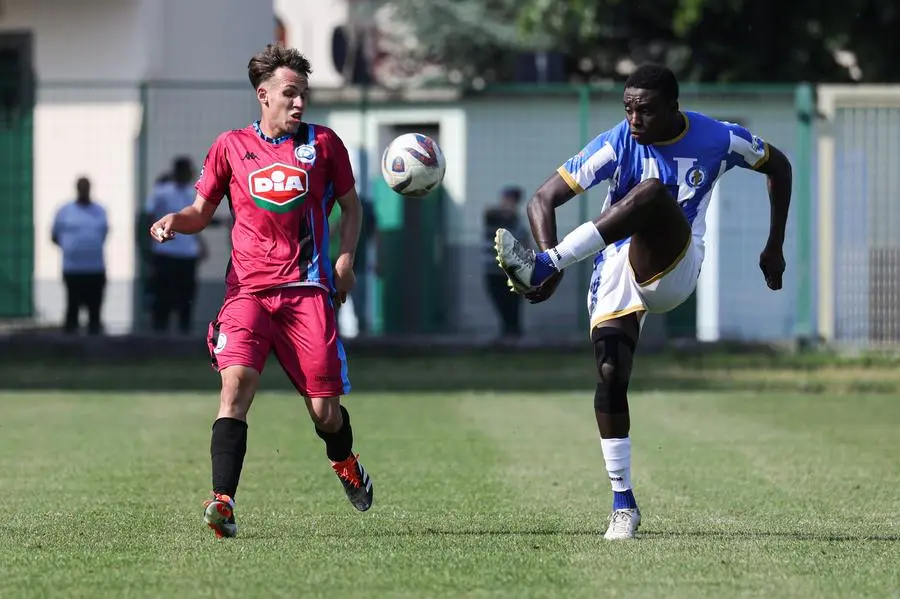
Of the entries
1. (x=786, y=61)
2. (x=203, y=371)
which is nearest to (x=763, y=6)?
(x=786, y=61)

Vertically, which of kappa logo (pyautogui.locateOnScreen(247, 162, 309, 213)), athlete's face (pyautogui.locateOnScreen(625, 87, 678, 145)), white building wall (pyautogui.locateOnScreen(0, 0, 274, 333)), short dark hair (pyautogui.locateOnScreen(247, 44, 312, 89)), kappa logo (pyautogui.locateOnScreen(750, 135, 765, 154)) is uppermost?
white building wall (pyautogui.locateOnScreen(0, 0, 274, 333))

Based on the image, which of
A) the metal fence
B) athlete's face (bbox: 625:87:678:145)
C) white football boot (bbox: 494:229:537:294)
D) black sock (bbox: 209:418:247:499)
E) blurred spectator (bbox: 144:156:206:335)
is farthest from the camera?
the metal fence

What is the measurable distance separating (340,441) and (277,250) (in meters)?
0.98

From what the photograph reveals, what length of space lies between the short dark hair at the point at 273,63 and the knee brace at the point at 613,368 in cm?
182

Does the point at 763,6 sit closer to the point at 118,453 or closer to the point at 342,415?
the point at 118,453

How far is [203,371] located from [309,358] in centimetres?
1245

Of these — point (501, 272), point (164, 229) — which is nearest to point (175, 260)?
point (501, 272)

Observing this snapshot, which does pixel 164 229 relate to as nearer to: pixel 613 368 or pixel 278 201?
pixel 278 201

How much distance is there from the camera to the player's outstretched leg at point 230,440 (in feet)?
25.0

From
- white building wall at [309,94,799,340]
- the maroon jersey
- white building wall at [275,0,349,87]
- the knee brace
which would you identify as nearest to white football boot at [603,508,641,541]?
the knee brace

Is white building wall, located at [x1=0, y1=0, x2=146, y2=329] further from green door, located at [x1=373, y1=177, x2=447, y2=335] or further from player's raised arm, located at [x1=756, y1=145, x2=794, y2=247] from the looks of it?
player's raised arm, located at [x1=756, y1=145, x2=794, y2=247]

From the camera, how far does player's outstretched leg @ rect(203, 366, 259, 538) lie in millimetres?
7617

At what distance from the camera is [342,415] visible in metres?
8.20

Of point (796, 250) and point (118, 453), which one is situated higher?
point (796, 250)
